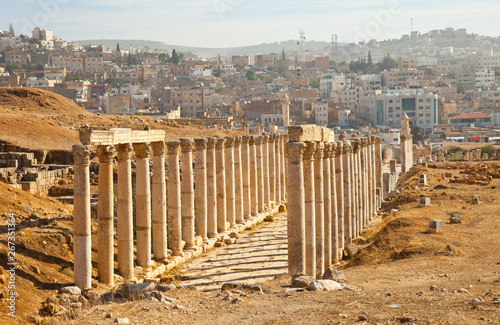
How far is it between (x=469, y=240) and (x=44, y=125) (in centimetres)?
2847

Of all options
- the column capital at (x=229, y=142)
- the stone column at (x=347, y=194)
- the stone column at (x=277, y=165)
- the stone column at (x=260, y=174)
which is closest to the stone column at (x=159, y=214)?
the column capital at (x=229, y=142)

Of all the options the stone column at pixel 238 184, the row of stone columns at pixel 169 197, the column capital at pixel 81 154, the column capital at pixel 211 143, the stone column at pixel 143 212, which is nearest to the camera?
the column capital at pixel 81 154

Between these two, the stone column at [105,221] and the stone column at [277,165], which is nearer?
the stone column at [105,221]

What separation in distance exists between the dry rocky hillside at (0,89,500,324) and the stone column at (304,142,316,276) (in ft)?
3.36

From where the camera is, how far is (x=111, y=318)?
1297 centimetres

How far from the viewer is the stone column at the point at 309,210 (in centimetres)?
1820

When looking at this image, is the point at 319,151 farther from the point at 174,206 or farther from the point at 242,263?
the point at 174,206

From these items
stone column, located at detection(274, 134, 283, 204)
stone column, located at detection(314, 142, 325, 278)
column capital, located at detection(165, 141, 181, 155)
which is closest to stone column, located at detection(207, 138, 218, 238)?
column capital, located at detection(165, 141, 181, 155)

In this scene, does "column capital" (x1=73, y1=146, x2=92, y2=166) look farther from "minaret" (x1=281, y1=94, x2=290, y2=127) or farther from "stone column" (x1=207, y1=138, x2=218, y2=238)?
"minaret" (x1=281, y1=94, x2=290, y2=127)

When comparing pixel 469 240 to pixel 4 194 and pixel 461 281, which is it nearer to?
pixel 461 281

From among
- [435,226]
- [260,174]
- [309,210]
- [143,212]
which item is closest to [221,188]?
[260,174]

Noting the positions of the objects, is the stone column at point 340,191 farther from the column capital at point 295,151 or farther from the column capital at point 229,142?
the column capital at point 295,151

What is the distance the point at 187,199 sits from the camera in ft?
79.9

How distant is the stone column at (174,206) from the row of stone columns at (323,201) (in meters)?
4.57
